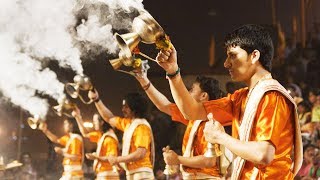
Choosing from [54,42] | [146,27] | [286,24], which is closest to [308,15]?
[286,24]

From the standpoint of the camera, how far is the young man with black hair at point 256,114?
2518 millimetres

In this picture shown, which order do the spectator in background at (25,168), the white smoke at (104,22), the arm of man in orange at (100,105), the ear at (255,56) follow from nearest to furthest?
1. the ear at (255,56)
2. the white smoke at (104,22)
3. the arm of man in orange at (100,105)
4. the spectator in background at (25,168)

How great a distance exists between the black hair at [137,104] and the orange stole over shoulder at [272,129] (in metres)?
3.67

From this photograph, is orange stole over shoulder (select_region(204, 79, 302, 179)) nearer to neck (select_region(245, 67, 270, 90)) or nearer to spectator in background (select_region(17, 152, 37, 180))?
neck (select_region(245, 67, 270, 90))

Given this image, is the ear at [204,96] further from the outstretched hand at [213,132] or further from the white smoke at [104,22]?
the outstretched hand at [213,132]

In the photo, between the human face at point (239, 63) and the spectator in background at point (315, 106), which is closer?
the human face at point (239, 63)

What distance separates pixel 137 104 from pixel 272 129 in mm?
3971

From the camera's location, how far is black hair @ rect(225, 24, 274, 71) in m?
2.75

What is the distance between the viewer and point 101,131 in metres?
8.68

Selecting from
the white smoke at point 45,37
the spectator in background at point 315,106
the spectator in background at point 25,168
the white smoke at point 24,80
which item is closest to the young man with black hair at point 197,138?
the white smoke at point 45,37

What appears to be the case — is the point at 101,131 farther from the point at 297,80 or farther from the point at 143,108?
the point at 297,80

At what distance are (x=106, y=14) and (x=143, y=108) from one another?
1.94 meters

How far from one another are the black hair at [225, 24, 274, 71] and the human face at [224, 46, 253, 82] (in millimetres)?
27

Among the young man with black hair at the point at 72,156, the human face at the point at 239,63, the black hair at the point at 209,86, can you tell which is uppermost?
the human face at the point at 239,63
